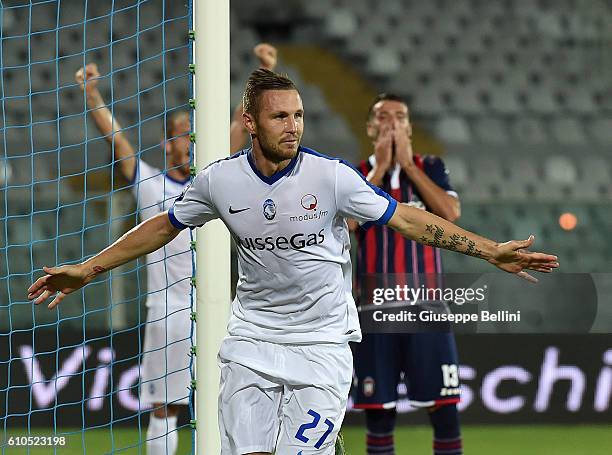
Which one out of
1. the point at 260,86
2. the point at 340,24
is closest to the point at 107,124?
the point at 260,86

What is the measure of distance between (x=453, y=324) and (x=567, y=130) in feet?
13.2

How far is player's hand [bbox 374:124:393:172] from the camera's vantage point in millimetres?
4520

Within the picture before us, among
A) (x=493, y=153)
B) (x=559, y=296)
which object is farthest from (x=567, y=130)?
(x=559, y=296)

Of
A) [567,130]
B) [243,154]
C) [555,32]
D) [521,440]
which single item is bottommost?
[521,440]

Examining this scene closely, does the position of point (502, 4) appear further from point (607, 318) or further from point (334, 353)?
point (334, 353)

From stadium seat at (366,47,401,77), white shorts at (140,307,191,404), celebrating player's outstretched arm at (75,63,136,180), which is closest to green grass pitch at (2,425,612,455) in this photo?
white shorts at (140,307,191,404)

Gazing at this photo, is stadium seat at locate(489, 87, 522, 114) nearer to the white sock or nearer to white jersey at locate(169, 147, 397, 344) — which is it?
the white sock

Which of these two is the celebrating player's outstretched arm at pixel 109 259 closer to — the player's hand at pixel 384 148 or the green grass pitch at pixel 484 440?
the player's hand at pixel 384 148

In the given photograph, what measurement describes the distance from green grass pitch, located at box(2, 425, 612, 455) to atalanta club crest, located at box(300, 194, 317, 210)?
112 inches

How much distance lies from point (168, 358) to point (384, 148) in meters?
1.36

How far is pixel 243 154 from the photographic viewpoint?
309cm

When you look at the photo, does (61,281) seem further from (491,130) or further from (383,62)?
(383,62)

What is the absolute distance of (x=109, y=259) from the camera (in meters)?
3.17

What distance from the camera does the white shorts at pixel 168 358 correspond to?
15.5ft
